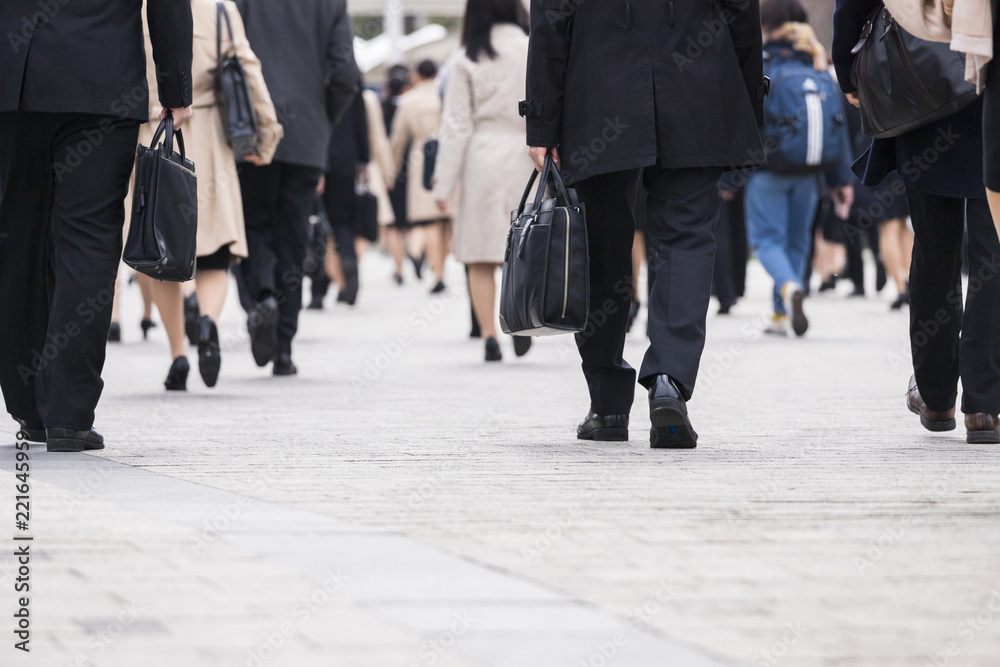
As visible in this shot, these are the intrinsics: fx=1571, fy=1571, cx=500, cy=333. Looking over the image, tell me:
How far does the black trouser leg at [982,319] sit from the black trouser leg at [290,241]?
4.14 m

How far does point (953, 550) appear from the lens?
3.40 meters

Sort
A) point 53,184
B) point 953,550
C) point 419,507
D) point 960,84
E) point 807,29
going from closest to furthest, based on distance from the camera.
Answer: point 953,550 → point 419,507 → point 960,84 → point 53,184 → point 807,29

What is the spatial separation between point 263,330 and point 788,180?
15.2ft

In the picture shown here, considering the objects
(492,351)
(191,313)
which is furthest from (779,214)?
(191,313)

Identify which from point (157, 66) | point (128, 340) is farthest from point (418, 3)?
point (157, 66)

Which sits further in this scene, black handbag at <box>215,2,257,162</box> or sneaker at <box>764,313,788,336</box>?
sneaker at <box>764,313,788,336</box>

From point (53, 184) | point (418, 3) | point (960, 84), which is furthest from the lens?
point (418, 3)

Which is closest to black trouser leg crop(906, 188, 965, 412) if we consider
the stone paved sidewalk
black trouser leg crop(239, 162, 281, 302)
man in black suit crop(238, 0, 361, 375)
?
the stone paved sidewalk

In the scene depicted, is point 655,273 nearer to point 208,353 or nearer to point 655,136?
point 655,136

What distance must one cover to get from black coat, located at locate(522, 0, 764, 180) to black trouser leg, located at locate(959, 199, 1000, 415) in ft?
2.57

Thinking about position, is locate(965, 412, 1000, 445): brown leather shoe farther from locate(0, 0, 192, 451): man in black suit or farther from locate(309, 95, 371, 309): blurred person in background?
locate(309, 95, 371, 309): blurred person in background

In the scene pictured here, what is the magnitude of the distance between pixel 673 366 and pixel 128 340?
705cm

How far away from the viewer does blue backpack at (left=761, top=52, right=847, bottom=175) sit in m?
10.8

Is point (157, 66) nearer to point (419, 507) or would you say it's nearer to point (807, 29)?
point (419, 507)
